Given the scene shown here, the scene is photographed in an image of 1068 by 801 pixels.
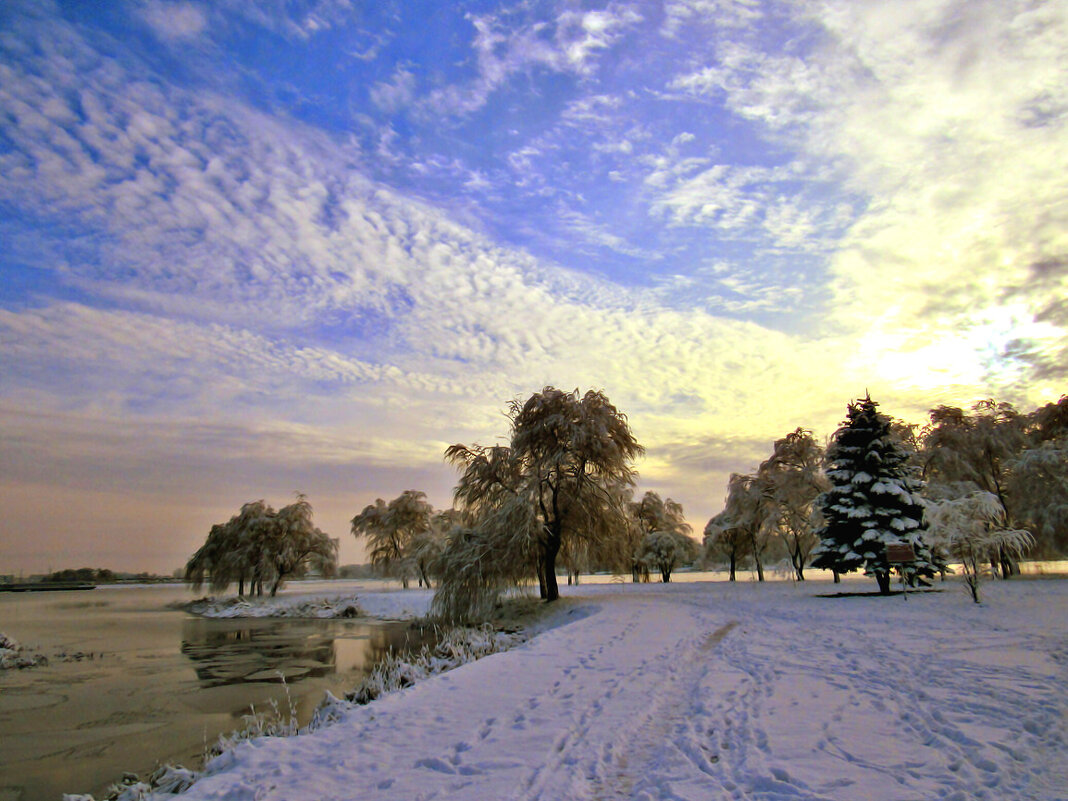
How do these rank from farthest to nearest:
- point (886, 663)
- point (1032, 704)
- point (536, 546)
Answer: point (536, 546)
point (886, 663)
point (1032, 704)

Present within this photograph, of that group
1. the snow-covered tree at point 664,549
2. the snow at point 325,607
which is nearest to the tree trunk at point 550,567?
the snow at point 325,607

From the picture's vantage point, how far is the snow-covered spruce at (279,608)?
30.3 metres

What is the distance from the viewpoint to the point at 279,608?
32.5 metres

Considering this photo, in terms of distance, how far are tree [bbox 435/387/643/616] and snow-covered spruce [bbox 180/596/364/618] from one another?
11995 millimetres

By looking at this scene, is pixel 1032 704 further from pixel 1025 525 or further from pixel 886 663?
pixel 1025 525

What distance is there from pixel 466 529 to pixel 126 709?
40.4 ft

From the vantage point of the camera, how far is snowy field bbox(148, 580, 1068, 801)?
4.64m

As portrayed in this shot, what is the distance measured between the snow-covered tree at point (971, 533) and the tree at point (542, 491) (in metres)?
10.2

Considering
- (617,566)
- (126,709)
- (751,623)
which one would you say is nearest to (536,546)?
(617,566)

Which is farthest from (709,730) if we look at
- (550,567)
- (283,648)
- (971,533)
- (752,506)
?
(752,506)

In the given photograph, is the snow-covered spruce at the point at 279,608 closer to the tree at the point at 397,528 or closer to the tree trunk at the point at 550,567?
the tree at the point at 397,528

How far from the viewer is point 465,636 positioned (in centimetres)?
1523

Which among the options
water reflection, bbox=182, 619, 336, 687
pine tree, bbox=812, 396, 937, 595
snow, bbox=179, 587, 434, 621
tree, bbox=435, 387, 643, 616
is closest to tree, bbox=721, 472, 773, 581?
pine tree, bbox=812, 396, 937, 595

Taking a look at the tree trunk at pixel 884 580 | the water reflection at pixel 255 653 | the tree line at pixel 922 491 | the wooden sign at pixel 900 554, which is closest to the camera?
the water reflection at pixel 255 653
